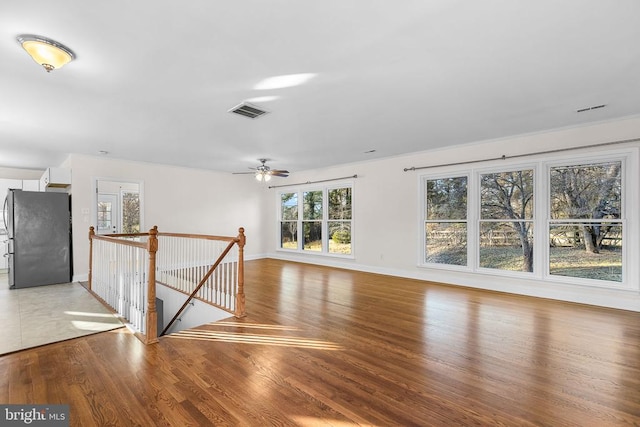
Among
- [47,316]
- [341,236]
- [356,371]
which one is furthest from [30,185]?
[356,371]

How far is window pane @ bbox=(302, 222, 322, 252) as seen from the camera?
8.07m

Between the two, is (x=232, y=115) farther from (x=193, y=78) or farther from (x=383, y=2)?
(x=383, y=2)

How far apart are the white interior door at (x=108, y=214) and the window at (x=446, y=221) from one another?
22.3ft

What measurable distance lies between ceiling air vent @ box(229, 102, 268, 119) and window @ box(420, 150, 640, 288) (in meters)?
3.90

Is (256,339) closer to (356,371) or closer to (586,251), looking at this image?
(356,371)

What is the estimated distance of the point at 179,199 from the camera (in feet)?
24.1

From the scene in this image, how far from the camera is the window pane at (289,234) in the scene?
8688 mm

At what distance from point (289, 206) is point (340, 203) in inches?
77.1

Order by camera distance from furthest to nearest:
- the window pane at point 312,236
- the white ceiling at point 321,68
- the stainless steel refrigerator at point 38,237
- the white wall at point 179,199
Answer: the window pane at point 312,236, the white wall at point 179,199, the stainless steel refrigerator at point 38,237, the white ceiling at point 321,68

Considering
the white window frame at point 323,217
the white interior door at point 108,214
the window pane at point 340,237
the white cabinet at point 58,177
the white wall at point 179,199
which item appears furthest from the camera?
the window pane at point 340,237

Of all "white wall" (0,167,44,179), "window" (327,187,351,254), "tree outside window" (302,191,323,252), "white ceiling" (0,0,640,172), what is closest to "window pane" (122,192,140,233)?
"white ceiling" (0,0,640,172)

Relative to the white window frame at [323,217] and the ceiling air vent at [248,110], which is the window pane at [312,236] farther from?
the ceiling air vent at [248,110]

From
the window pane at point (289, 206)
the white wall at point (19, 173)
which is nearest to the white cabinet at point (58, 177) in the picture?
the white wall at point (19, 173)

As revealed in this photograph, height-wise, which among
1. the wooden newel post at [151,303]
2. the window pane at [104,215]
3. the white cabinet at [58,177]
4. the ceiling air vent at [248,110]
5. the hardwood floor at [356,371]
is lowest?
the hardwood floor at [356,371]
